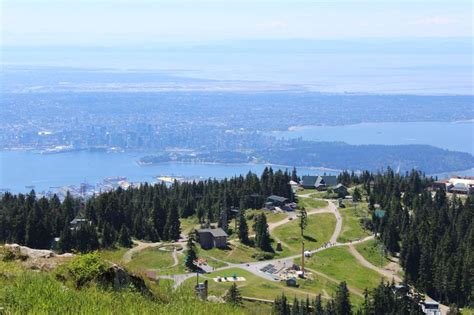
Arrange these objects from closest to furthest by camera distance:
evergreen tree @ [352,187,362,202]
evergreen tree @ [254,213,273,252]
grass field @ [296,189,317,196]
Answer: evergreen tree @ [254,213,273,252]
evergreen tree @ [352,187,362,202]
grass field @ [296,189,317,196]

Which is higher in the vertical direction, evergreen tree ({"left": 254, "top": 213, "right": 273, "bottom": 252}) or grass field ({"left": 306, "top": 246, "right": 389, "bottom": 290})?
evergreen tree ({"left": 254, "top": 213, "right": 273, "bottom": 252})

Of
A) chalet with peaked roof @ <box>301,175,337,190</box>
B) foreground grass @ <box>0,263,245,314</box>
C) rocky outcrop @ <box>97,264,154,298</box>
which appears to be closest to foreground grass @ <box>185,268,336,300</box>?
rocky outcrop @ <box>97,264,154,298</box>

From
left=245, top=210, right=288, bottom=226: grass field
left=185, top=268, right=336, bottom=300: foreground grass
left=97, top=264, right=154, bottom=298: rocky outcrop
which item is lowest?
left=185, top=268, right=336, bottom=300: foreground grass

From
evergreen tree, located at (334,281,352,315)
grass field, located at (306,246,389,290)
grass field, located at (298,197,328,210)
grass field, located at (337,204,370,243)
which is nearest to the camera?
evergreen tree, located at (334,281,352,315)

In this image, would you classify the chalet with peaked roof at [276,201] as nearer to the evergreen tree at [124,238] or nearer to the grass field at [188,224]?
the grass field at [188,224]

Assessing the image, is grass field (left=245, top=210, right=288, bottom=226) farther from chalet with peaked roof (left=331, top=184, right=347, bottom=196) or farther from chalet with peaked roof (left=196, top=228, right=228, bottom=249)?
chalet with peaked roof (left=331, top=184, right=347, bottom=196)

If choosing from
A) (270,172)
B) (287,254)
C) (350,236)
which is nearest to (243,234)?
(287,254)

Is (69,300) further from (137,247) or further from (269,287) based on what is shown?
(137,247)

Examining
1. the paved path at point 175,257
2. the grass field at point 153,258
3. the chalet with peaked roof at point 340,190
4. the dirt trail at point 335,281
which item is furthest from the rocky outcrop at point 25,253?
the chalet with peaked roof at point 340,190
